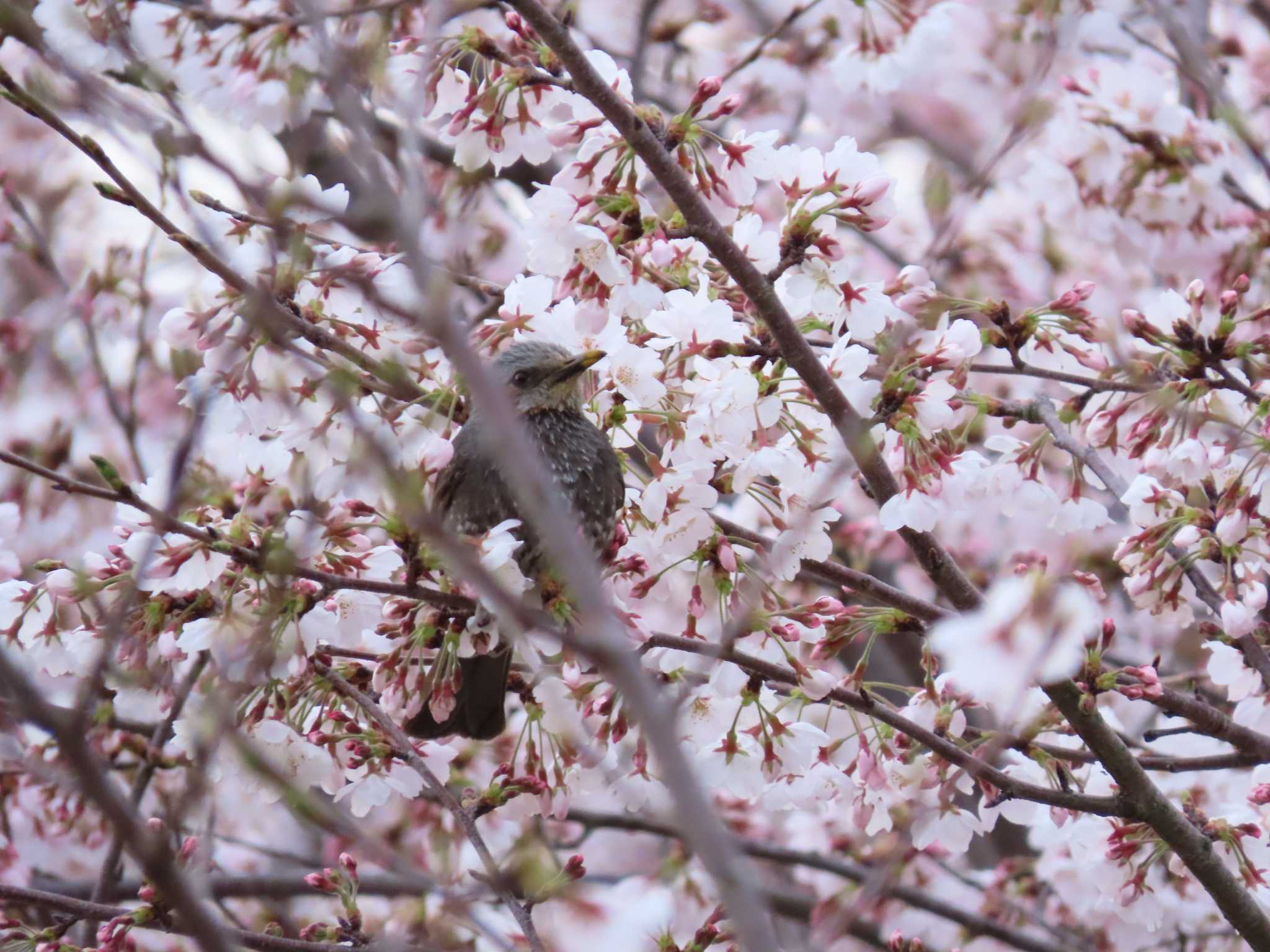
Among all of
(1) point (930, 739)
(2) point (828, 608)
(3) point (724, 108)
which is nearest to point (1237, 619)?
(1) point (930, 739)

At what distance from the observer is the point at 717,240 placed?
2.18 metres

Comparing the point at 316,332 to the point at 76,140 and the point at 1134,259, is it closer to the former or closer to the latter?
the point at 76,140

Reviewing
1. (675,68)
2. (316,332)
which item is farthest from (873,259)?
(316,332)

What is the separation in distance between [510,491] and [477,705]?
19.8 inches

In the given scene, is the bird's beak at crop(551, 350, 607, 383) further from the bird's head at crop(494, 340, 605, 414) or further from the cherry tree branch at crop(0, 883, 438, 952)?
the cherry tree branch at crop(0, 883, 438, 952)

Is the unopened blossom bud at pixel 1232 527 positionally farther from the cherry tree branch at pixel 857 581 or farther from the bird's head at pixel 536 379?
the bird's head at pixel 536 379

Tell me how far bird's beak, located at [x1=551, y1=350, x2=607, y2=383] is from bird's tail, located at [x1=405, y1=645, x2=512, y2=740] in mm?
654

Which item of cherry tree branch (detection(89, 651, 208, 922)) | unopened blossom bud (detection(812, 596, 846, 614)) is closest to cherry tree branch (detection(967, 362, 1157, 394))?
unopened blossom bud (detection(812, 596, 846, 614))

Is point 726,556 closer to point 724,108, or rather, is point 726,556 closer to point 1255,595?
point 724,108

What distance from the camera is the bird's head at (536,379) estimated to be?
3.21m

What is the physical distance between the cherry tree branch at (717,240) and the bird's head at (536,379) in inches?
38.3

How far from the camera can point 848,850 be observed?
4043 millimetres

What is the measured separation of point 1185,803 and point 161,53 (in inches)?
101

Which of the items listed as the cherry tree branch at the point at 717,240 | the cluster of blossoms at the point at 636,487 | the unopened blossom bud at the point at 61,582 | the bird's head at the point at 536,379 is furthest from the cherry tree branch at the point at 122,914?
the bird's head at the point at 536,379
